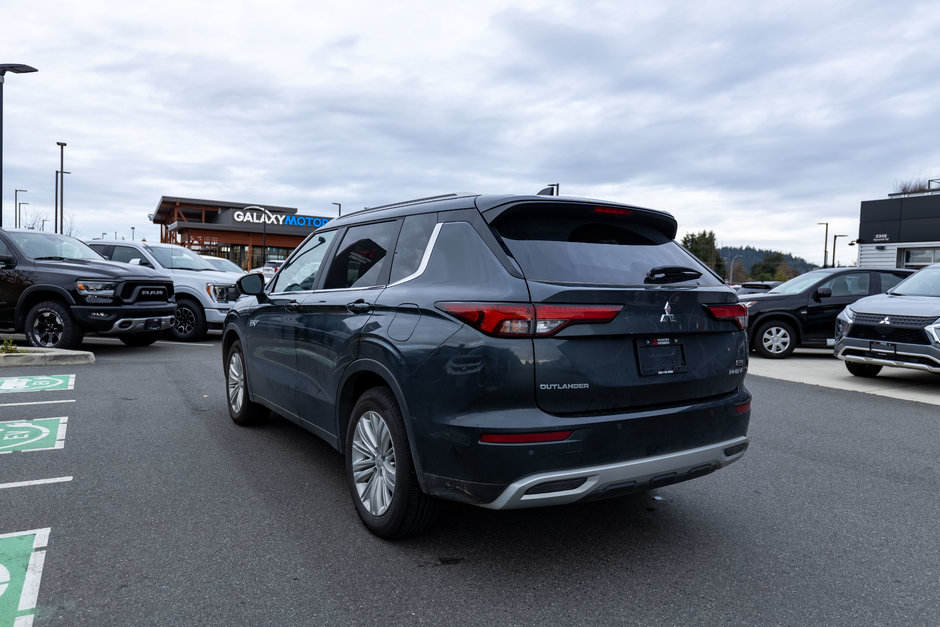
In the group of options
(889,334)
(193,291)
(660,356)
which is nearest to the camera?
(660,356)

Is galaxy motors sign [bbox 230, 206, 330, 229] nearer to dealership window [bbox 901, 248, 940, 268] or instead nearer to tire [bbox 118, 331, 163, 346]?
dealership window [bbox 901, 248, 940, 268]

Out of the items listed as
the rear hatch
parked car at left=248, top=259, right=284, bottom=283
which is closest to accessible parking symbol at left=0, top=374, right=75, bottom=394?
parked car at left=248, top=259, right=284, bottom=283

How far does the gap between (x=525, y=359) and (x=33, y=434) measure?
15.8ft

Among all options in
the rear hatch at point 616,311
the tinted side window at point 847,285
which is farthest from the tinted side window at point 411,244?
the tinted side window at point 847,285

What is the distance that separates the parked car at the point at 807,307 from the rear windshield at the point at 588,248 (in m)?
8.98

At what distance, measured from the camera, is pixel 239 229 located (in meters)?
60.7

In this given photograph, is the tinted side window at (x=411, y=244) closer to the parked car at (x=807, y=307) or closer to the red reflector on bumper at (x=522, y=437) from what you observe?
the red reflector on bumper at (x=522, y=437)

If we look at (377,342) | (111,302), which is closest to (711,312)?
(377,342)

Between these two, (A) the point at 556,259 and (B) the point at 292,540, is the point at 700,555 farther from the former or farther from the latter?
(B) the point at 292,540

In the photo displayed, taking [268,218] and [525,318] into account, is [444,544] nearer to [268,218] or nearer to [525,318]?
[525,318]

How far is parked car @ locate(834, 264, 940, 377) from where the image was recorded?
793cm

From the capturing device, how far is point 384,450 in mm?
3512

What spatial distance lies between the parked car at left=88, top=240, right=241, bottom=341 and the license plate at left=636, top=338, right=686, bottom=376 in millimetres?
11017

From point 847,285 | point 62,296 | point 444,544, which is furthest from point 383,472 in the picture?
point 847,285
